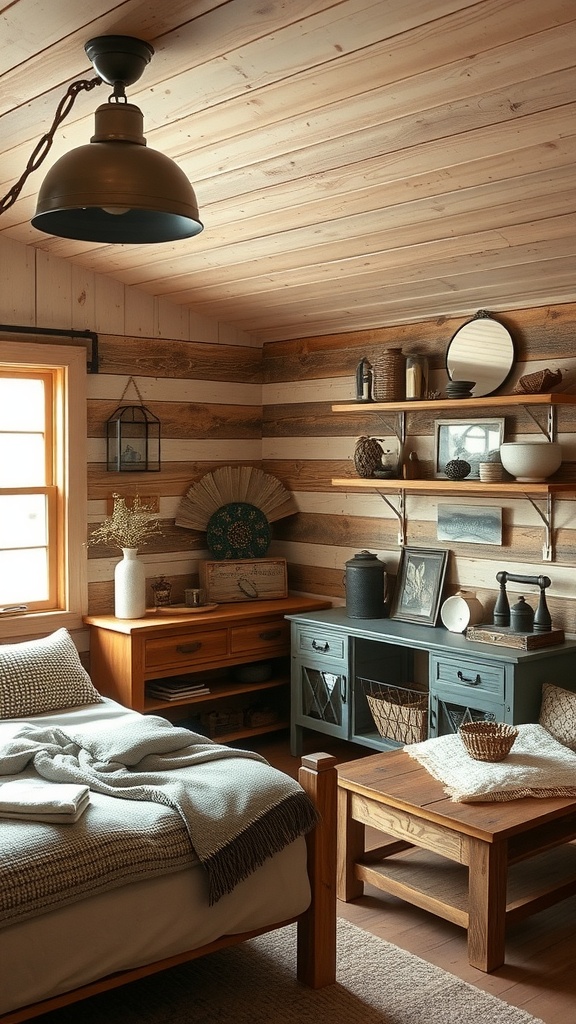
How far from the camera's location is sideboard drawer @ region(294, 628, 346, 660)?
Answer: 4.63 metres

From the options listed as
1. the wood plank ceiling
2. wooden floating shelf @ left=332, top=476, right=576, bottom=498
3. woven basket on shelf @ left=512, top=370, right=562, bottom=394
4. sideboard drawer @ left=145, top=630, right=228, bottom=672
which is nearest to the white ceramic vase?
sideboard drawer @ left=145, top=630, right=228, bottom=672

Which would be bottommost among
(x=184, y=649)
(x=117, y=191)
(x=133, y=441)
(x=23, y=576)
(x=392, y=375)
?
(x=184, y=649)

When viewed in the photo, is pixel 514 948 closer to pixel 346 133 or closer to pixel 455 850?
pixel 455 850

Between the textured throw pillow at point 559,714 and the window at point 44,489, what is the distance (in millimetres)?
2177

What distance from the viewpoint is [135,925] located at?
97.8 inches

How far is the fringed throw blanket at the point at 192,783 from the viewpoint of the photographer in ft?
8.64

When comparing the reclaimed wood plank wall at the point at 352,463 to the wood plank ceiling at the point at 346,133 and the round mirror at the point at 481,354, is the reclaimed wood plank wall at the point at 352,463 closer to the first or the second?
the round mirror at the point at 481,354

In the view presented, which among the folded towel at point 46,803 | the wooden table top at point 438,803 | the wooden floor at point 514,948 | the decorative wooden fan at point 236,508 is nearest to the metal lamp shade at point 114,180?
the folded towel at point 46,803

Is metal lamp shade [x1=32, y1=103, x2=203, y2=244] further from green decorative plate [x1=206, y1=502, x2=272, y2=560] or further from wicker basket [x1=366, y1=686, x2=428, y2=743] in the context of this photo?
green decorative plate [x1=206, y1=502, x2=272, y2=560]

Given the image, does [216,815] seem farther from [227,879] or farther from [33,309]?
[33,309]

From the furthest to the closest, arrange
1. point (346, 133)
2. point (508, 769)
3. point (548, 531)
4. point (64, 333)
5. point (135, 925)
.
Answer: point (64, 333), point (548, 531), point (508, 769), point (346, 133), point (135, 925)

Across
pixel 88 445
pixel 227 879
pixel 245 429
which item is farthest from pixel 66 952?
pixel 245 429

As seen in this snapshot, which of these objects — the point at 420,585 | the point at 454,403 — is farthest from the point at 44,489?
the point at 454,403

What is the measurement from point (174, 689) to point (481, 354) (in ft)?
6.88
